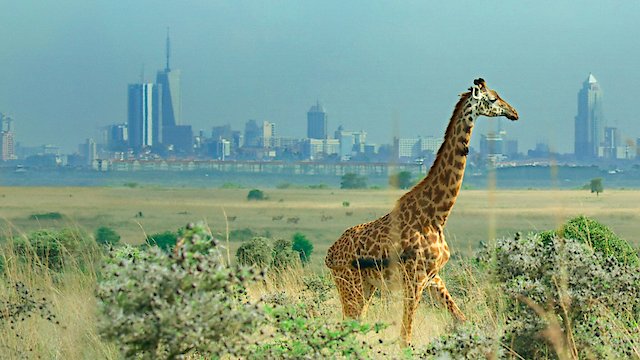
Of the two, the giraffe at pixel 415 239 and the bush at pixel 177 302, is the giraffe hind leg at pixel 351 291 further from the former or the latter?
the bush at pixel 177 302

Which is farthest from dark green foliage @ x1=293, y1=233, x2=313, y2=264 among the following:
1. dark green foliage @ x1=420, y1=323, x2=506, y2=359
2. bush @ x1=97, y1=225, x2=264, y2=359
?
bush @ x1=97, y1=225, x2=264, y2=359

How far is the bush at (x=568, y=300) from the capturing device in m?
6.19

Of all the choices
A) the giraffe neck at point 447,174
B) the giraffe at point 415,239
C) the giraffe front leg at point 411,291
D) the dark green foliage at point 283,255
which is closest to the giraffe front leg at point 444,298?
the giraffe at point 415,239

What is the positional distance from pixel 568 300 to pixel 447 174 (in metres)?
1.73

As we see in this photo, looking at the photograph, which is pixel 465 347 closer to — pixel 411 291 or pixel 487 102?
pixel 411 291

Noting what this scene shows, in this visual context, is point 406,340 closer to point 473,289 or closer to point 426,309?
point 473,289

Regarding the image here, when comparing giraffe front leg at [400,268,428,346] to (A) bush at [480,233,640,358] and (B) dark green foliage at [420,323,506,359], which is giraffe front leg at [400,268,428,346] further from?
(B) dark green foliage at [420,323,506,359]

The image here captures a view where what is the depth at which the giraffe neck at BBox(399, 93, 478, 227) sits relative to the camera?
7508 millimetres

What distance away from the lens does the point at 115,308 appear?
170 inches

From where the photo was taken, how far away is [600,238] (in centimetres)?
929

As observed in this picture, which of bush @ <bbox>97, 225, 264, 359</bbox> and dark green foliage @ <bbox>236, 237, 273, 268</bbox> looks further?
dark green foliage @ <bbox>236, 237, 273, 268</bbox>

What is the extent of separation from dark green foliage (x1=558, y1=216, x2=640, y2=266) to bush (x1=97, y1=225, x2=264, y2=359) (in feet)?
18.0

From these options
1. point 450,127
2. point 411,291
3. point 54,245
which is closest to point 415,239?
point 411,291

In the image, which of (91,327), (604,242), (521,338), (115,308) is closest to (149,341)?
(115,308)
